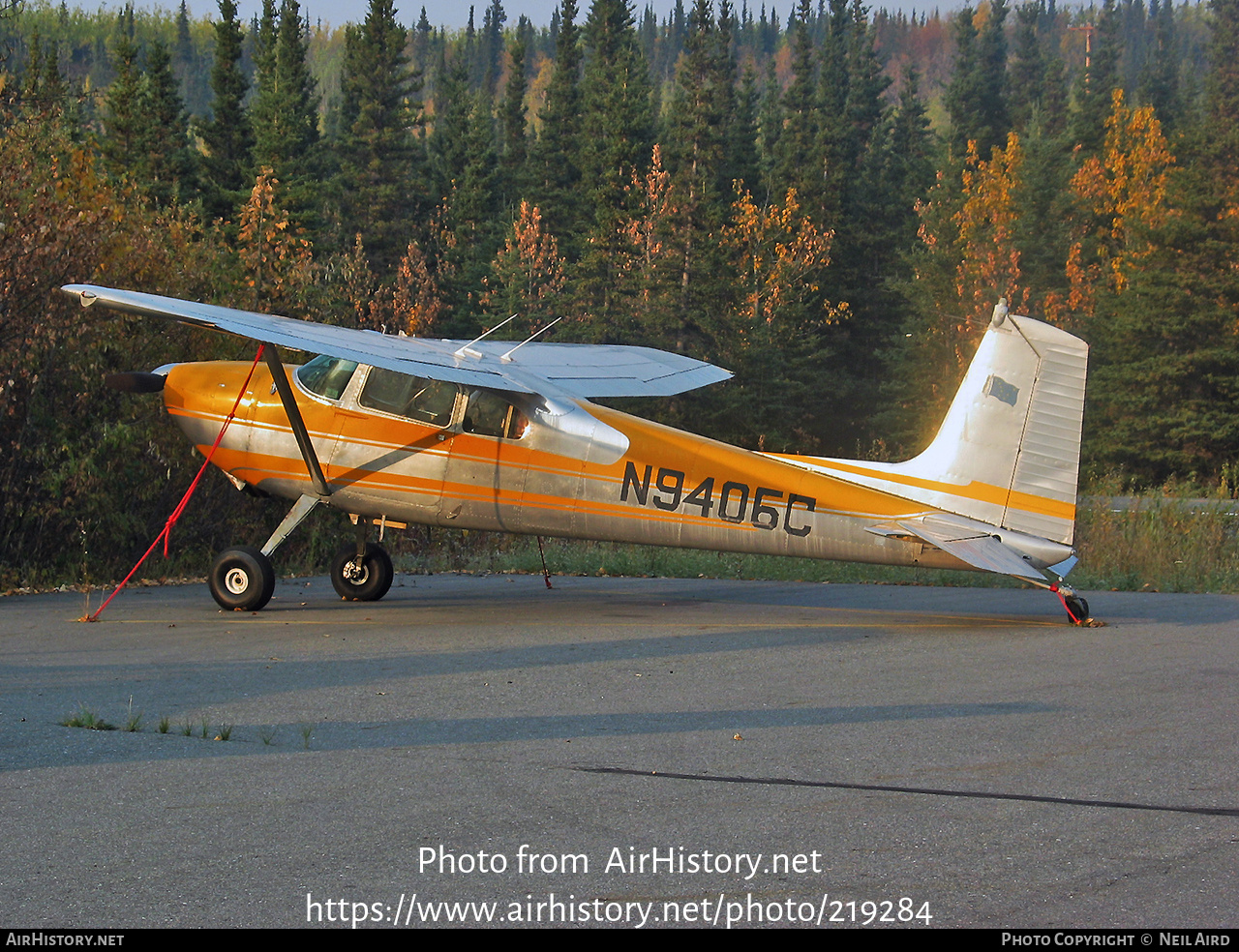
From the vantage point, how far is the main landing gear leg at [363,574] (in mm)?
12562

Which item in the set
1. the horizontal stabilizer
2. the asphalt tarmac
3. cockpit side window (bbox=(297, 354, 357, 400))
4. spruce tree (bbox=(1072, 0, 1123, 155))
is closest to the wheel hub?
the asphalt tarmac

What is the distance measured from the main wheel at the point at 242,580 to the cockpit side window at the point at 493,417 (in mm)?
2216

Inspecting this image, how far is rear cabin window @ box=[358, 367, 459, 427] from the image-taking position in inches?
457

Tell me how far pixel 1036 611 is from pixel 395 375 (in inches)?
249

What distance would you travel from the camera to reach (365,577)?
41.3 ft

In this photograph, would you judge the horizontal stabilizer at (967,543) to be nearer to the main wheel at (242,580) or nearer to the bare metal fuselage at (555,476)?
the bare metal fuselage at (555,476)

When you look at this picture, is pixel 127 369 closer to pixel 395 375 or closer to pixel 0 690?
pixel 395 375

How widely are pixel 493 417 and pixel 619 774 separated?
622cm

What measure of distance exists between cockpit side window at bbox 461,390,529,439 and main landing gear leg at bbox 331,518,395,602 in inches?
73.4

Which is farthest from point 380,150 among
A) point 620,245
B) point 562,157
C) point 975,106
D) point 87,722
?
point 87,722

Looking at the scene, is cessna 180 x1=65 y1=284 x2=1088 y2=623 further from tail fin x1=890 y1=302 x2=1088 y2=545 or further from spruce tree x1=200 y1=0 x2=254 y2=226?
spruce tree x1=200 y1=0 x2=254 y2=226

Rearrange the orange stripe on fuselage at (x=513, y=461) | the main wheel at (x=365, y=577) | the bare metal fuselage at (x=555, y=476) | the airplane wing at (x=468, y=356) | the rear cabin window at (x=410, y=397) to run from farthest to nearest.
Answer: the main wheel at (x=365, y=577), the rear cabin window at (x=410, y=397), the orange stripe on fuselage at (x=513, y=461), the bare metal fuselage at (x=555, y=476), the airplane wing at (x=468, y=356)

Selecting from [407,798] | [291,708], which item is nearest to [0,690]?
[291,708]

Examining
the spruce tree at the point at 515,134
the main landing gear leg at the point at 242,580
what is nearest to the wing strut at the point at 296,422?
the main landing gear leg at the point at 242,580
